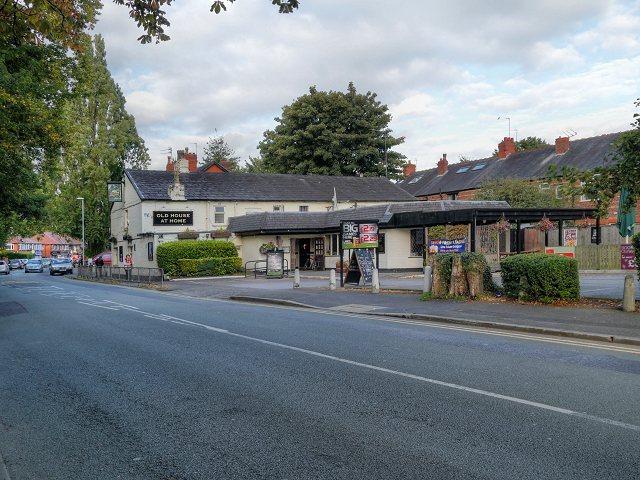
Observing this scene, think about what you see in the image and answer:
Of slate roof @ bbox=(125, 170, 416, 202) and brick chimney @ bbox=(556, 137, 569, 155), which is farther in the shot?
brick chimney @ bbox=(556, 137, 569, 155)

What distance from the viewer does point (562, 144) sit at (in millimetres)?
45938

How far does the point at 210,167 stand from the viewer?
53.2m

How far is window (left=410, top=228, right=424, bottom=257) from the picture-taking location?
30.7 meters

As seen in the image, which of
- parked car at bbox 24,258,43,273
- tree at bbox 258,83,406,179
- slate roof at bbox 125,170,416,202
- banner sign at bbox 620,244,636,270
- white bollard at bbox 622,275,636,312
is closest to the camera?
white bollard at bbox 622,275,636,312

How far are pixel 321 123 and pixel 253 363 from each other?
46510 millimetres

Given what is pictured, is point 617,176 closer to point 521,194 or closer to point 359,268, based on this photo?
point 359,268

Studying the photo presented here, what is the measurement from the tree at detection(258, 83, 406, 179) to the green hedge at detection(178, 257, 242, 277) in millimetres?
22242

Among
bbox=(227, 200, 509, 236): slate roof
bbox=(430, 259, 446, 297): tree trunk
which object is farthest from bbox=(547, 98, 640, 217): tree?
bbox=(227, 200, 509, 236): slate roof

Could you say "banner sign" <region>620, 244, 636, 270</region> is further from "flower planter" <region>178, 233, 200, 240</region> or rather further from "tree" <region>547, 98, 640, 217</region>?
"flower planter" <region>178, 233, 200, 240</region>

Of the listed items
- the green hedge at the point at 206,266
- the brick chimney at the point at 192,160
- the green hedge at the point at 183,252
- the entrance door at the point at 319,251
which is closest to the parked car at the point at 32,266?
the brick chimney at the point at 192,160

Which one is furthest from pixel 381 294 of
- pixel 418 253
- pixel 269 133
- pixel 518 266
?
pixel 269 133

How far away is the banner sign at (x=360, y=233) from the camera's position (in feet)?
63.0

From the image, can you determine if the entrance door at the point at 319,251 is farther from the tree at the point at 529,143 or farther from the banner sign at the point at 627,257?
the tree at the point at 529,143

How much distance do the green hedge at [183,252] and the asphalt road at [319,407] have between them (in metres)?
22.3
